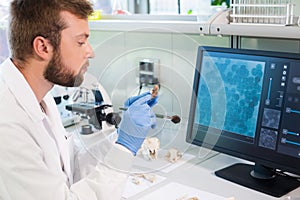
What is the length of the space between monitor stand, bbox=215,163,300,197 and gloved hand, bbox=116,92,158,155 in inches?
14.2

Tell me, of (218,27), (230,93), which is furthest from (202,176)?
(218,27)

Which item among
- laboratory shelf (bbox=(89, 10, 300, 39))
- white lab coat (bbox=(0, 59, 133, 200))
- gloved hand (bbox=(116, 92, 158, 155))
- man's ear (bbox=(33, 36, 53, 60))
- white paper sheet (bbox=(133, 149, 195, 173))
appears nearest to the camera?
white lab coat (bbox=(0, 59, 133, 200))

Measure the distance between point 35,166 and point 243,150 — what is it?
2.55 feet

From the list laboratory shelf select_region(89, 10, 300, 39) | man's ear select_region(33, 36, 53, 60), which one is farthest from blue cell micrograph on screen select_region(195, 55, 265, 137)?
man's ear select_region(33, 36, 53, 60)

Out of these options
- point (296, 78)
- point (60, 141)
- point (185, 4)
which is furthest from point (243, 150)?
point (185, 4)

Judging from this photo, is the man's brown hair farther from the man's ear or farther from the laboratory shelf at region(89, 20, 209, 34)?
the laboratory shelf at region(89, 20, 209, 34)

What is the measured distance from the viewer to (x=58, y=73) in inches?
51.2

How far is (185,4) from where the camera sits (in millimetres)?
2625

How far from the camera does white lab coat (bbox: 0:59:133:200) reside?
1.12 metres

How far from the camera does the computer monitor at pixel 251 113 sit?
143 centimetres

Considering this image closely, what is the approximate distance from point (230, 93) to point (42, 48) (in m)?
0.74

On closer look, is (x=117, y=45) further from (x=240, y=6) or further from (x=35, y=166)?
(x=35, y=166)

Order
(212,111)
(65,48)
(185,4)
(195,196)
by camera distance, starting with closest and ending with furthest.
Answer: (65,48) → (195,196) → (212,111) → (185,4)

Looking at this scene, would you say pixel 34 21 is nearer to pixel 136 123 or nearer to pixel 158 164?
pixel 136 123
